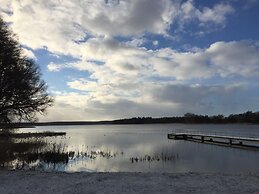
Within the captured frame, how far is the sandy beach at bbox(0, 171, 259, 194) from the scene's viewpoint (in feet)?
36.9

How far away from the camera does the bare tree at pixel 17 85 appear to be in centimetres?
2292

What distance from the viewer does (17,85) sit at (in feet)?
80.9

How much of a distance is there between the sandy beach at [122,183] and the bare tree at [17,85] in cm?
1032

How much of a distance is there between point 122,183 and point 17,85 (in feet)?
48.5

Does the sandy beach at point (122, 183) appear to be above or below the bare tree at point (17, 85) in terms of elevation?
below

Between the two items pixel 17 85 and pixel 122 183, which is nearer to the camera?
pixel 122 183

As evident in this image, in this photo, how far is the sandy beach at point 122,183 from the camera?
11.3 metres

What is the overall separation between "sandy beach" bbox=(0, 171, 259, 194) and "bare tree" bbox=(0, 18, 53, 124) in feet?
33.9

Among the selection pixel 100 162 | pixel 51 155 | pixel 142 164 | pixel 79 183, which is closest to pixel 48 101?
pixel 51 155

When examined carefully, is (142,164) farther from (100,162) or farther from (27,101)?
(27,101)

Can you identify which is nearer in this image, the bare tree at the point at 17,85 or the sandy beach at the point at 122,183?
the sandy beach at the point at 122,183

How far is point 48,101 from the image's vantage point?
101 feet

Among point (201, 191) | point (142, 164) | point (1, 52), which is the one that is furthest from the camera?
point (142, 164)

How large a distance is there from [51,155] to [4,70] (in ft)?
24.7
